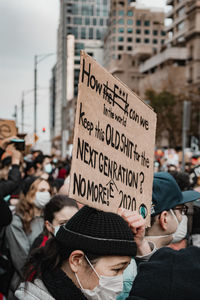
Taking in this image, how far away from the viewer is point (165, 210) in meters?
3.48

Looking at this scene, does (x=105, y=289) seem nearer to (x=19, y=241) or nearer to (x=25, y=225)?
(x=19, y=241)

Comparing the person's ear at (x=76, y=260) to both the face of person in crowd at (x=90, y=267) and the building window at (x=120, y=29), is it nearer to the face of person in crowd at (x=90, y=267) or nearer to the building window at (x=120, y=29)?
the face of person in crowd at (x=90, y=267)

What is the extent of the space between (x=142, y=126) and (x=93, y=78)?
0.65 m

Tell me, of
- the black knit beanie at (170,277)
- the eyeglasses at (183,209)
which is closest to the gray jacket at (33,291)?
the black knit beanie at (170,277)

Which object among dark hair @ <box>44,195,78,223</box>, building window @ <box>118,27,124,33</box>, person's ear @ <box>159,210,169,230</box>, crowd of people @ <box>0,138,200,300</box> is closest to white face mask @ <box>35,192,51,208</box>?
crowd of people @ <box>0,138,200,300</box>

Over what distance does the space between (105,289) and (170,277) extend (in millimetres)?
763

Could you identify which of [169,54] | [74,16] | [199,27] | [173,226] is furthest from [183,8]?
[74,16]

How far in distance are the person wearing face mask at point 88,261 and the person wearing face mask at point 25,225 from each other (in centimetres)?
241

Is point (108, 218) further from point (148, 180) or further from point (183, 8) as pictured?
point (183, 8)

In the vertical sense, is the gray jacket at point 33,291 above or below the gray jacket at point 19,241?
above

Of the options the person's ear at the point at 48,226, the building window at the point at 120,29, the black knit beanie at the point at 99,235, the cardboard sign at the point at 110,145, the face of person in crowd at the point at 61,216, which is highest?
the building window at the point at 120,29

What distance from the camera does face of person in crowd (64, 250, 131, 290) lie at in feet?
8.28

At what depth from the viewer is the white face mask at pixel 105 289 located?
252 centimetres

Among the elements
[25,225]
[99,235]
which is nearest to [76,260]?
[99,235]
